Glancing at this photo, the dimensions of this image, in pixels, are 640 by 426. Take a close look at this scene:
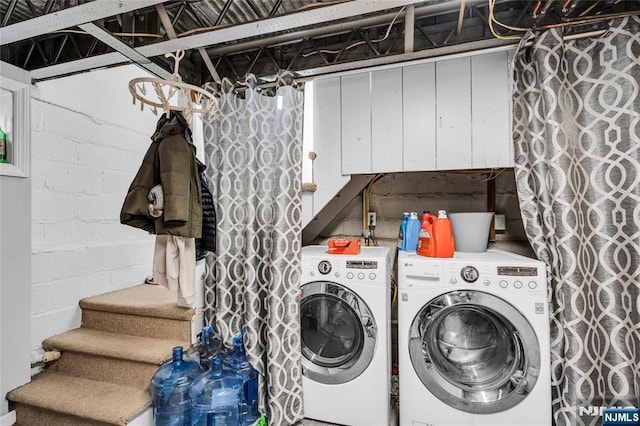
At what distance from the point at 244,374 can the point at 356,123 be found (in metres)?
1.77

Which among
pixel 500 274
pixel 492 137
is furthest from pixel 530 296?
pixel 492 137

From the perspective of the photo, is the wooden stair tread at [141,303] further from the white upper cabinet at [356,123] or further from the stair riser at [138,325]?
the white upper cabinet at [356,123]

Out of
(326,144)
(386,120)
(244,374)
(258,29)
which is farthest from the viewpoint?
(326,144)

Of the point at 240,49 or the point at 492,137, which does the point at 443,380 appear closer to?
the point at 492,137

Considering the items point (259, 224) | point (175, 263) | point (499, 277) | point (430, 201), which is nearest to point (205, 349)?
point (175, 263)

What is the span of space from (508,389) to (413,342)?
0.52 metres

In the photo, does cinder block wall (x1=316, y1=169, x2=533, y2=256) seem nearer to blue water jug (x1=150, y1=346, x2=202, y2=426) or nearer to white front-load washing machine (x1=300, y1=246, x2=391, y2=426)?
white front-load washing machine (x1=300, y1=246, x2=391, y2=426)

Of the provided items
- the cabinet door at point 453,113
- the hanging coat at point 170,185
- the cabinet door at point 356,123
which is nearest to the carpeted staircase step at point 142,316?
the hanging coat at point 170,185

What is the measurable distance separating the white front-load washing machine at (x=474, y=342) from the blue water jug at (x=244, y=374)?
876mm

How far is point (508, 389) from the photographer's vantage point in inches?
64.7

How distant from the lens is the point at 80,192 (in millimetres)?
2107

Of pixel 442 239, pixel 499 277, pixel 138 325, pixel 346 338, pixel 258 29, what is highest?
pixel 258 29

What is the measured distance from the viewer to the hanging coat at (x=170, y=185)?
1.44 m

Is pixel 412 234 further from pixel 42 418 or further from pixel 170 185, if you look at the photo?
pixel 42 418
